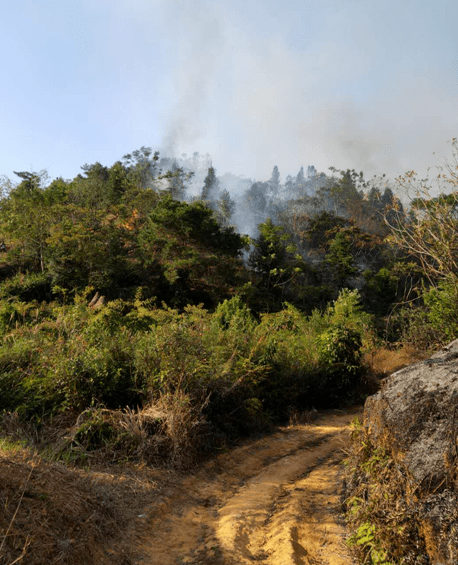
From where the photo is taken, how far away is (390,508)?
3.22 meters

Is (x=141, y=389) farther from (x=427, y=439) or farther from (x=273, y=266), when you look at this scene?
(x=273, y=266)

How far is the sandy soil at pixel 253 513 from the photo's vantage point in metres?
3.71

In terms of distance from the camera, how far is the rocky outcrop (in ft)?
9.51

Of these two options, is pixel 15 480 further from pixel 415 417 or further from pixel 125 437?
pixel 415 417

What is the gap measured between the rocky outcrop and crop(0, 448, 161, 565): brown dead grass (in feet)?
7.44

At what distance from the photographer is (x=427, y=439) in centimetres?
334

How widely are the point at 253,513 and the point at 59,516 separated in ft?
6.26

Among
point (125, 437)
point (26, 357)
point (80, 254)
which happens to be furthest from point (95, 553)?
point (80, 254)

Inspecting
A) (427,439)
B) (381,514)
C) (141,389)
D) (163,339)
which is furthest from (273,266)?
(381,514)

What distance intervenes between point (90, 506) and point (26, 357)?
129 inches

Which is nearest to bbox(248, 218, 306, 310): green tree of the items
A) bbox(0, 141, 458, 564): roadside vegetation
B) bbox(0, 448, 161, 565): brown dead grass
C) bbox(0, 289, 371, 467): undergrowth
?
bbox(0, 141, 458, 564): roadside vegetation

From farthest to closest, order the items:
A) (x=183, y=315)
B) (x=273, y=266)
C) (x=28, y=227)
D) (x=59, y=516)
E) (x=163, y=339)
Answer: (x=273, y=266), (x=28, y=227), (x=183, y=315), (x=163, y=339), (x=59, y=516)

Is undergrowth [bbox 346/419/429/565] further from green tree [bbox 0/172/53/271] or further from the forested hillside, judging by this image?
green tree [bbox 0/172/53/271]

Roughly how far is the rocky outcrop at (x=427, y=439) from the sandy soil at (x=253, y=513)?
0.85 meters
